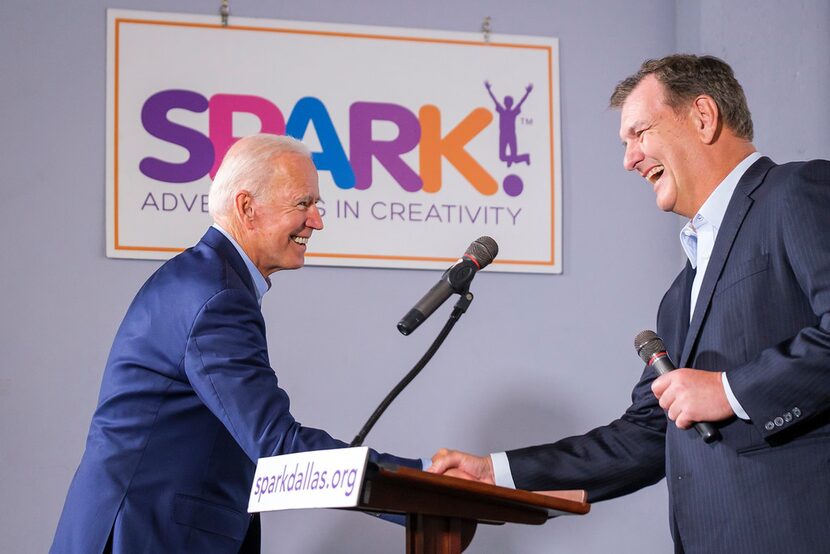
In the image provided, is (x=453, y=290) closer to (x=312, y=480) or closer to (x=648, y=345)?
(x=648, y=345)

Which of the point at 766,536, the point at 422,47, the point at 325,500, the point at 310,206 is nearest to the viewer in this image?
the point at 325,500

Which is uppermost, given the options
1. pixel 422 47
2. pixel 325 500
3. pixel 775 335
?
pixel 422 47

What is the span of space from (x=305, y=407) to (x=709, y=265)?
1.84 metres

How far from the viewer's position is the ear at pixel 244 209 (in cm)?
285

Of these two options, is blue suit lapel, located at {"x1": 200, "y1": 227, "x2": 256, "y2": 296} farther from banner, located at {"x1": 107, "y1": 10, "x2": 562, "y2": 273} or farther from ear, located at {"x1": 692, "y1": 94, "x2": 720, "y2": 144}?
ear, located at {"x1": 692, "y1": 94, "x2": 720, "y2": 144}

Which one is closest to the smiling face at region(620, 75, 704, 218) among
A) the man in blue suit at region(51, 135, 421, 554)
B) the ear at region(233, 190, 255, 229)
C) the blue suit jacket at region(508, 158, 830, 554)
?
the blue suit jacket at region(508, 158, 830, 554)

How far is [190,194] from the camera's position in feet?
12.2

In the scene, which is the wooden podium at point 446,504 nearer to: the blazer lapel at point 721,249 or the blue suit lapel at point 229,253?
the blazer lapel at point 721,249

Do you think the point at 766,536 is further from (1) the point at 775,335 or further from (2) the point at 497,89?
(2) the point at 497,89

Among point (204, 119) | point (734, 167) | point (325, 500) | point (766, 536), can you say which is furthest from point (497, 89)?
point (325, 500)

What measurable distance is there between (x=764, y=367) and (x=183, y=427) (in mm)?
1296

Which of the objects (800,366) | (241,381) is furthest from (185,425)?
(800,366)

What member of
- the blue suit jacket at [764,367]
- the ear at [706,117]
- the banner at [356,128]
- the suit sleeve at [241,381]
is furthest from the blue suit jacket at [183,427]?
the banner at [356,128]

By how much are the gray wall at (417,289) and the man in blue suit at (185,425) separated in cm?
106
